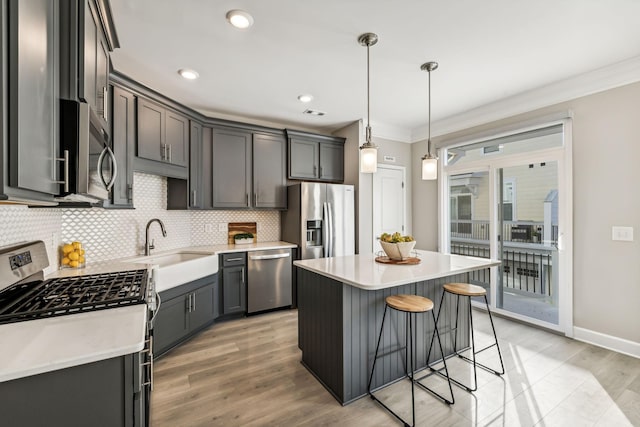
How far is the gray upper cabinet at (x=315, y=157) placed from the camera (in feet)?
13.6

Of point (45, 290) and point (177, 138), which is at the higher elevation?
point (177, 138)

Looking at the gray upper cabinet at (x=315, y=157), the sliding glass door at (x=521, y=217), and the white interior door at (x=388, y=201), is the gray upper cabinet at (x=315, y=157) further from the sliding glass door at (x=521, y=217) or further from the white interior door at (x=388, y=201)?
the sliding glass door at (x=521, y=217)

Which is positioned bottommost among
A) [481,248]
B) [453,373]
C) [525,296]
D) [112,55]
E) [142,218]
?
[453,373]

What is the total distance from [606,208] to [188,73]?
435 cm

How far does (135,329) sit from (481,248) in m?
4.12

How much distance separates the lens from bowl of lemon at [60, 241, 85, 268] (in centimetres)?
227

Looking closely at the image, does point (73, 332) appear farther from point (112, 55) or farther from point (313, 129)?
point (313, 129)

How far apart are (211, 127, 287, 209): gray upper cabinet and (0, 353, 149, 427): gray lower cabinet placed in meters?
2.84

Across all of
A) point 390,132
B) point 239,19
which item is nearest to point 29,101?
point 239,19

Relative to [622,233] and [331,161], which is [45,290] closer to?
[331,161]

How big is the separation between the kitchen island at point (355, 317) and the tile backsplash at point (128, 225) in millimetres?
1804

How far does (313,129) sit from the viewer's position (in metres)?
4.68

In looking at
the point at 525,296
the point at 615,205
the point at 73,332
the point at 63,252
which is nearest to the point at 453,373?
Answer: the point at 525,296

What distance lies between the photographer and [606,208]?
2.76m
